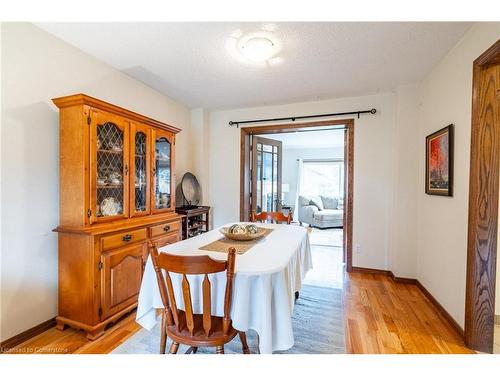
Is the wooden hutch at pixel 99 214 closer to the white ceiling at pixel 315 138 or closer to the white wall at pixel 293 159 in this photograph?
the white ceiling at pixel 315 138

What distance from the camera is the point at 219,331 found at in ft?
4.10

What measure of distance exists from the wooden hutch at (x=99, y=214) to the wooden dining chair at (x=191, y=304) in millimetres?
499

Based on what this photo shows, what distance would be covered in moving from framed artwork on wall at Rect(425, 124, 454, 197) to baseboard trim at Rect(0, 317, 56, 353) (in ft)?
11.3

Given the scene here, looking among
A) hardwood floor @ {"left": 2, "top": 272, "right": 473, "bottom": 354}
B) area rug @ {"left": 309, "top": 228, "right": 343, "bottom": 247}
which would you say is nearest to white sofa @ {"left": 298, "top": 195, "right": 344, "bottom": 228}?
area rug @ {"left": 309, "top": 228, "right": 343, "bottom": 247}

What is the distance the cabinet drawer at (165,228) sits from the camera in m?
2.36

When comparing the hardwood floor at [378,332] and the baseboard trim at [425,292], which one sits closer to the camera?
the hardwood floor at [378,332]

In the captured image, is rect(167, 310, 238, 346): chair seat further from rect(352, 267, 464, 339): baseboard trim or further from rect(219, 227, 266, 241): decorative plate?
rect(352, 267, 464, 339): baseboard trim

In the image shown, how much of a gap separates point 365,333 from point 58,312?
2.46m

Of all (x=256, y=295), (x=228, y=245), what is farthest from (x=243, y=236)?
(x=256, y=295)

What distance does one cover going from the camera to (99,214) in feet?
6.29

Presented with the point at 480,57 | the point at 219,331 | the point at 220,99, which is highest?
the point at 220,99

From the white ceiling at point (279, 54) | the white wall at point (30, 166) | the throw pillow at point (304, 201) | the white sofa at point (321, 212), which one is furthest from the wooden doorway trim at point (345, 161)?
the throw pillow at point (304, 201)
